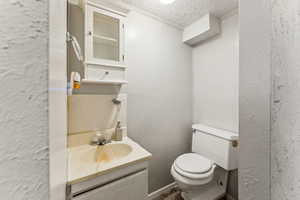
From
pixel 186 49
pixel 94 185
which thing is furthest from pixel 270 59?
pixel 186 49

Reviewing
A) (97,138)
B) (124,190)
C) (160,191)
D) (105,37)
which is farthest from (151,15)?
(160,191)

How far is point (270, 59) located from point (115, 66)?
41.1 inches

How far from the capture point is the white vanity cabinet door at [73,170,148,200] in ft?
2.39

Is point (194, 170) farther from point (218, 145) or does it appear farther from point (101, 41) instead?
point (101, 41)

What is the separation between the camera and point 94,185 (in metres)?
0.73

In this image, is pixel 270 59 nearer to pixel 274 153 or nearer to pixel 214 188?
pixel 274 153

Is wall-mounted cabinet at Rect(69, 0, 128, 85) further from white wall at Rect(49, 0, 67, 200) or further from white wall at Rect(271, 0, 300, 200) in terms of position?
white wall at Rect(271, 0, 300, 200)

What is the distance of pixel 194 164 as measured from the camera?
1.31 meters

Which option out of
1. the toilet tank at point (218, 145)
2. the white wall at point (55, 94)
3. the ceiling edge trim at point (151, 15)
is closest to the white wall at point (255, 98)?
the white wall at point (55, 94)

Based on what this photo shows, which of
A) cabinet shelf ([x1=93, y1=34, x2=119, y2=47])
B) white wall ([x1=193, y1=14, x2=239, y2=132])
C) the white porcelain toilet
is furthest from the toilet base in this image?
cabinet shelf ([x1=93, y1=34, x2=119, y2=47])

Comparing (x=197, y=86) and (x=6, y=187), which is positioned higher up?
(x=197, y=86)

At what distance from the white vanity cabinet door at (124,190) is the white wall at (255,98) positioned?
0.62 m

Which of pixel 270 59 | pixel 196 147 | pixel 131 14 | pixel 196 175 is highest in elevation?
pixel 131 14

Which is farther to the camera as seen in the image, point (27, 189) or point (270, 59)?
point (270, 59)
